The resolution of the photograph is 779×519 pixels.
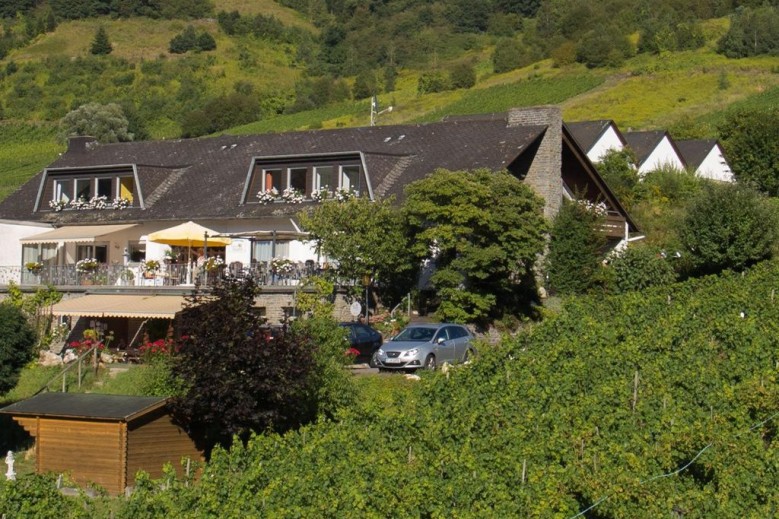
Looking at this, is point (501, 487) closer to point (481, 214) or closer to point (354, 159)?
point (481, 214)

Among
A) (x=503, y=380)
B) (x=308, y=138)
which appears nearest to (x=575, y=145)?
(x=308, y=138)

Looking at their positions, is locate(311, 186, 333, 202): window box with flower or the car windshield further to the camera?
locate(311, 186, 333, 202): window box with flower

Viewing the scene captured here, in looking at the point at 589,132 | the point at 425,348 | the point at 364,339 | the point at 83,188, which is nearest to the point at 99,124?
the point at 589,132

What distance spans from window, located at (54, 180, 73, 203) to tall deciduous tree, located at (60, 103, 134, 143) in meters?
34.6

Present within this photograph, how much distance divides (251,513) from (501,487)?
3284mm

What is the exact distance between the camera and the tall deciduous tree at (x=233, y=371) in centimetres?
2403

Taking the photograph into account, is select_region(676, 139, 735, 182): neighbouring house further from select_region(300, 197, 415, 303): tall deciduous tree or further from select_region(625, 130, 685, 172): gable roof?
select_region(300, 197, 415, 303): tall deciduous tree

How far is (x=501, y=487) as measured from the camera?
56.8 feet

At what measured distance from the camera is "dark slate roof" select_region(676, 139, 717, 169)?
194 feet

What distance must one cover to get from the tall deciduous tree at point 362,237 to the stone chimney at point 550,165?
6031mm

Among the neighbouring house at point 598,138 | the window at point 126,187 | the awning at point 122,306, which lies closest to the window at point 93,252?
Result: the window at point 126,187

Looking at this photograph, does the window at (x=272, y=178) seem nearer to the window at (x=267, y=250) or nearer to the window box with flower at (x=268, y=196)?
the window box with flower at (x=268, y=196)

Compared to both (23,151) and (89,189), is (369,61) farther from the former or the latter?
(89,189)

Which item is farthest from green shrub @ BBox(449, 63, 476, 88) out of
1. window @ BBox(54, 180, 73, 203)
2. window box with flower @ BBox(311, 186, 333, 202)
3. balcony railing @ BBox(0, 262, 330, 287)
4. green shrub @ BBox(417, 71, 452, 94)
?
balcony railing @ BBox(0, 262, 330, 287)
